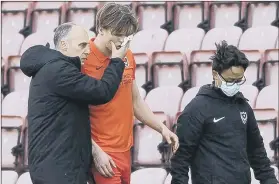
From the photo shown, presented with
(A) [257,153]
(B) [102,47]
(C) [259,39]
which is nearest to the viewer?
(B) [102,47]

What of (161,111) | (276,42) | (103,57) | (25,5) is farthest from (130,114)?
(25,5)

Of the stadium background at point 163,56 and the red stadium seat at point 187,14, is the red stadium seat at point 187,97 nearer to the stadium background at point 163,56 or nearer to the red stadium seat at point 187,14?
the stadium background at point 163,56

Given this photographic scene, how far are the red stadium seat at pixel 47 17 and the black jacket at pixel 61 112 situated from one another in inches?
238

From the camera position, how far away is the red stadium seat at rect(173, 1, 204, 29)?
10078 millimetres

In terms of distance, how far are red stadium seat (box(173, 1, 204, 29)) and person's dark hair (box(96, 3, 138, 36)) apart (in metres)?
5.55

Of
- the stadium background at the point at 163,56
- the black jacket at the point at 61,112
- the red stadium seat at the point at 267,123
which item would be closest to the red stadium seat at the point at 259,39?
the stadium background at the point at 163,56

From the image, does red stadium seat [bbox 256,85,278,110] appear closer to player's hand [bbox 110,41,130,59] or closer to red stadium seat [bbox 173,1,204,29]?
red stadium seat [bbox 173,1,204,29]

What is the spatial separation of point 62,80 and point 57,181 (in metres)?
0.46

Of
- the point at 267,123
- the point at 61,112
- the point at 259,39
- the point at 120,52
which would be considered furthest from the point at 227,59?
the point at 259,39

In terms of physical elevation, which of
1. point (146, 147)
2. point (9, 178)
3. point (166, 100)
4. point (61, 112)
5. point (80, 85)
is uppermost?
point (80, 85)

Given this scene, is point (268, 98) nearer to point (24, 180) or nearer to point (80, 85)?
point (24, 180)

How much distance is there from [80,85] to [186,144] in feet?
2.48

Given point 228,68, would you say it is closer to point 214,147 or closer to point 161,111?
point 214,147

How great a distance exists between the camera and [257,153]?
5.07 meters
